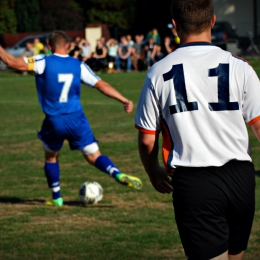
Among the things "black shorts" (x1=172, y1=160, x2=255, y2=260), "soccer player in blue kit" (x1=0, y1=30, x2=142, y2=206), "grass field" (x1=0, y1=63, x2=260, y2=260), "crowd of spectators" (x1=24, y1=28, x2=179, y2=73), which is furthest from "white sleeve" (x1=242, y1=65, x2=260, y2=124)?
"crowd of spectators" (x1=24, y1=28, x2=179, y2=73)

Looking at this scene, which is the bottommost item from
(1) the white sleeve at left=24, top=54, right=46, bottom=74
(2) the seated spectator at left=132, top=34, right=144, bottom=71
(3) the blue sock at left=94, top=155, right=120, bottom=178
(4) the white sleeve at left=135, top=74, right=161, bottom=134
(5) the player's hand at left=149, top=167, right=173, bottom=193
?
(2) the seated spectator at left=132, top=34, right=144, bottom=71

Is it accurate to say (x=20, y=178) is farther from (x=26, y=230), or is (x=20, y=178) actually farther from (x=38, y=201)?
(x=26, y=230)

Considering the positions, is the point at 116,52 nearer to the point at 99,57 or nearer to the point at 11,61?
the point at 99,57

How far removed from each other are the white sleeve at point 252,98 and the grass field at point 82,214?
2562 millimetres

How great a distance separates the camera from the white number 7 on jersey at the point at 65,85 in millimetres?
7909

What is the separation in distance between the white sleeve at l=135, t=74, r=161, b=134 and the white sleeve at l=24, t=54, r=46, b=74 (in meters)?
4.21

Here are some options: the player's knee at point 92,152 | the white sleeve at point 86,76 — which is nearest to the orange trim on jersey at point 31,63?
the white sleeve at point 86,76

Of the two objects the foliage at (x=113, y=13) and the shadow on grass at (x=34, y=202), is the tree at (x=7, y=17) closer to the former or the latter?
the foliage at (x=113, y=13)

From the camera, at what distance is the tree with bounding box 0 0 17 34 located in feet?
171

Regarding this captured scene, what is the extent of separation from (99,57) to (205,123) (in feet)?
92.7

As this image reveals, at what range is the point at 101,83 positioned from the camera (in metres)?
7.90

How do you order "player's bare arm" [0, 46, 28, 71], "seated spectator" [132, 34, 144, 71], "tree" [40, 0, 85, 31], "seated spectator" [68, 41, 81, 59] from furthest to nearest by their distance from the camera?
1. "tree" [40, 0, 85, 31]
2. "seated spectator" [132, 34, 144, 71]
3. "seated spectator" [68, 41, 81, 59]
4. "player's bare arm" [0, 46, 28, 71]

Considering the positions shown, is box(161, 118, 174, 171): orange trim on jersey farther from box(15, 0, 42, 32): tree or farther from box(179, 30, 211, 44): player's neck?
box(15, 0, 42, 32): tree

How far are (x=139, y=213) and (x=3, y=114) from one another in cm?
1038
